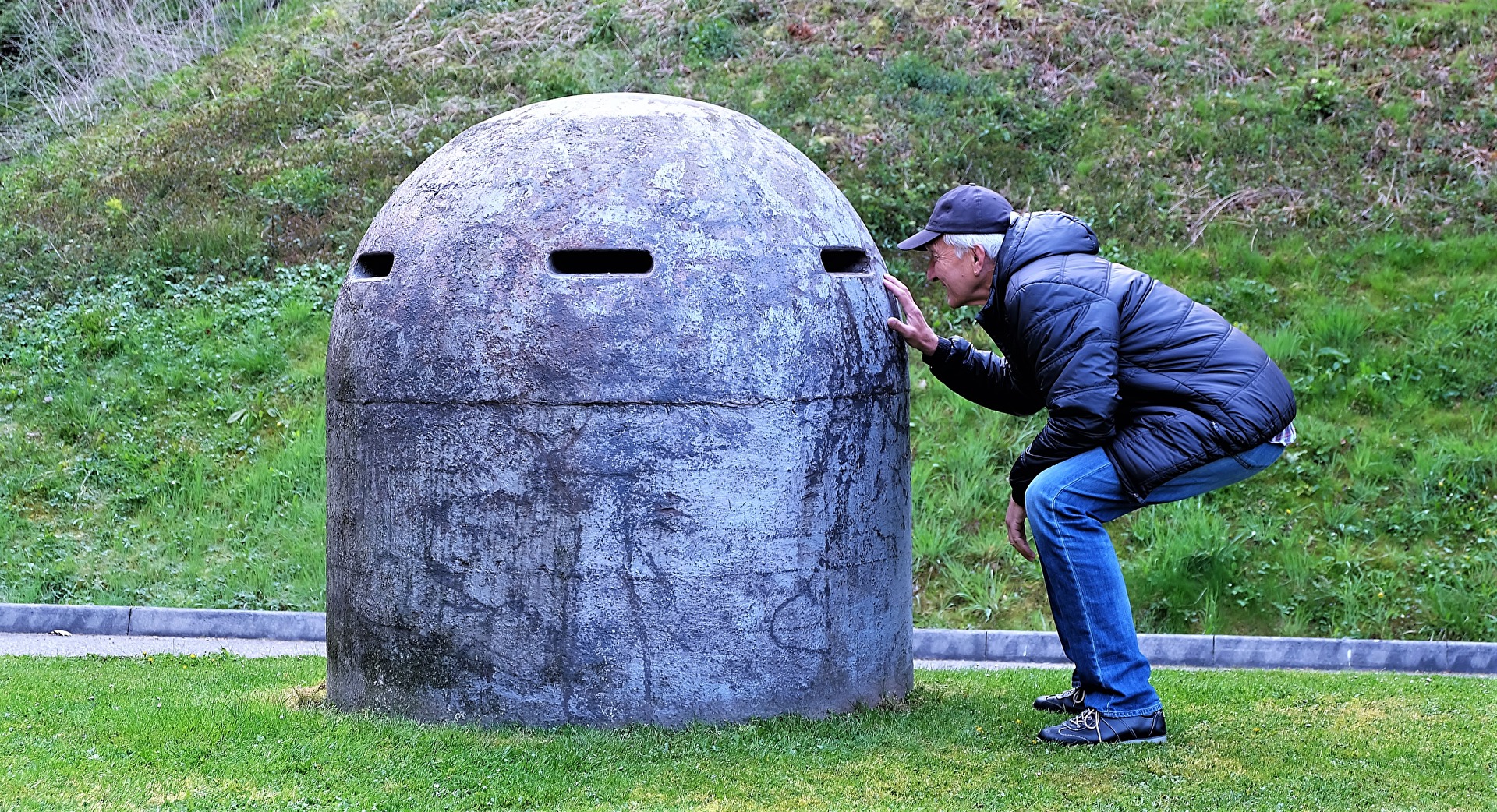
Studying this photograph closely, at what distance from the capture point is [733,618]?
4.63 m

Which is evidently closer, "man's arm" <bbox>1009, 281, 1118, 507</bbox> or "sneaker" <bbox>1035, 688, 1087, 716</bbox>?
"man's arm" <bbox>1009, 281, 1118, 507</bbox>

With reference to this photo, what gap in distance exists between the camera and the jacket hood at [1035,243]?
4.68 m

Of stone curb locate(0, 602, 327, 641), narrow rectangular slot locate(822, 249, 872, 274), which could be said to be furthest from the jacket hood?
stone curb locate(0, 602, 327, 641)

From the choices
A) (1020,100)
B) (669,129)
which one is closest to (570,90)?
(1020,100)

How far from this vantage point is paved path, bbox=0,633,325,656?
760 cm

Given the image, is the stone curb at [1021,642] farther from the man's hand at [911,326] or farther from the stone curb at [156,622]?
the man's hand at [911,326]

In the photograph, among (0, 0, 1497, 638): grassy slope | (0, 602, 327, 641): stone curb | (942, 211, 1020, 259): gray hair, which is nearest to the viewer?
(942, 211, 1020, 259): gray hair

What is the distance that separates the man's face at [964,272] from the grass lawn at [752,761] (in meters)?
1.54

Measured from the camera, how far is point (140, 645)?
7988 mm

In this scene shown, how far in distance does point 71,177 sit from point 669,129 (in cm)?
1365

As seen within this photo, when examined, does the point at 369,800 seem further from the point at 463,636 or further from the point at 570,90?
the point at 570,90

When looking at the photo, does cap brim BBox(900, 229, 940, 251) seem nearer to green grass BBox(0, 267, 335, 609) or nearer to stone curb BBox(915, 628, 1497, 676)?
stone curb BBox(915, 628, 1497, 676)

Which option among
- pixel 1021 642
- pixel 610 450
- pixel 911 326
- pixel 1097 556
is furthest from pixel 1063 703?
pixel 1021 642

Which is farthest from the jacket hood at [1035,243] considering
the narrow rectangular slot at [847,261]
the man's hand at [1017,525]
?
the man's hand at [1017,525]
